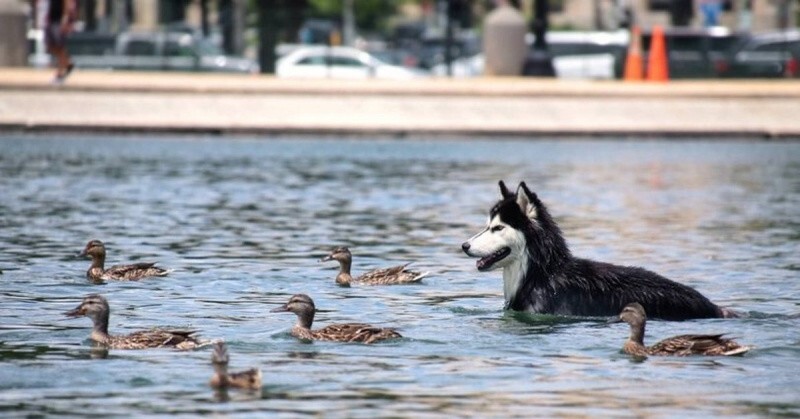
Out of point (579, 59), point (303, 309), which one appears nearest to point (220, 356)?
point (303, 309)

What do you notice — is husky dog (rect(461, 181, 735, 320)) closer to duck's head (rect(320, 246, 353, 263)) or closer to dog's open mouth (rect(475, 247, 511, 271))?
dog's open mouth (rect(475, 247, 511, 271))

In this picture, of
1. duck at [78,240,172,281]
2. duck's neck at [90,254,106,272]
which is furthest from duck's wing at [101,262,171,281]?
duck's neck at [90,254,106,272]

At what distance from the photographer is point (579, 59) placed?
58656 mm

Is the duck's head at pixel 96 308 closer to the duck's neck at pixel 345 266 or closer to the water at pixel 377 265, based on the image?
the water at pixel 377 265

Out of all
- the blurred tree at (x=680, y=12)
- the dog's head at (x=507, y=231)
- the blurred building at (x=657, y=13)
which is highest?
the dog's head at (x=507, y=231)

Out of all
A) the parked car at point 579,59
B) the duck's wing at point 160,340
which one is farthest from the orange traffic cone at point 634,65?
the duck's wing at point 160,340

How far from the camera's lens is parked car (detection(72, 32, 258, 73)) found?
5050cm

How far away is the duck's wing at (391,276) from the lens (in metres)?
18.4

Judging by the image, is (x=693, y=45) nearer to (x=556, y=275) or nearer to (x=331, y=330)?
(x=556, y=275)

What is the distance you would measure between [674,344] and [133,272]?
6169 mm

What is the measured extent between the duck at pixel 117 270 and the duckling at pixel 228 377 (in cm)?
592

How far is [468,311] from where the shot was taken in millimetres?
16516

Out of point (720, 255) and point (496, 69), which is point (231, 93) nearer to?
point (496, 69)

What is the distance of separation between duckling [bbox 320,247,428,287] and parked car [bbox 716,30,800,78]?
32100 millimetres
